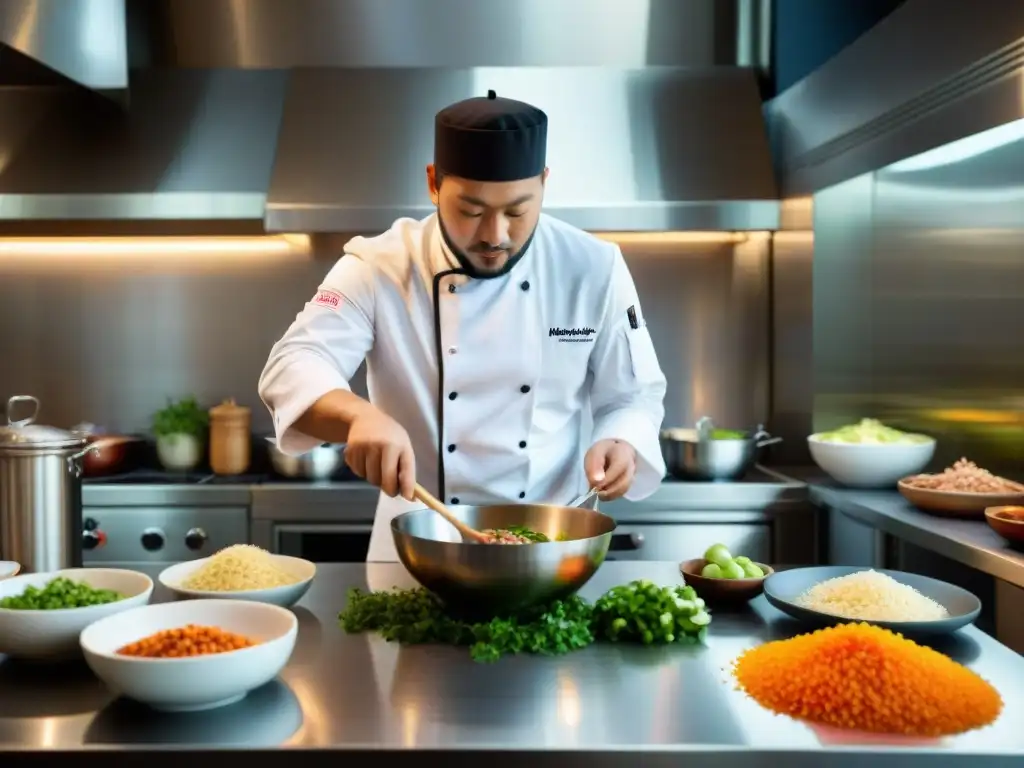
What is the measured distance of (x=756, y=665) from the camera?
1413 mm

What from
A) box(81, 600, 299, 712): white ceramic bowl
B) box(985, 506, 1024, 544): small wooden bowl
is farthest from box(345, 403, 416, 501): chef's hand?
box(985, 506, 1024, 544): small wooden bowl

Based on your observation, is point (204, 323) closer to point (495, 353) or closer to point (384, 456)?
point (495, 353)

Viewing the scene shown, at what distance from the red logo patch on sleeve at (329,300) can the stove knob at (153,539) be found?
162 centimetres

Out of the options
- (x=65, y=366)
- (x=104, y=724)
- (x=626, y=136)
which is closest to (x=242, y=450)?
(x=65, y=366)

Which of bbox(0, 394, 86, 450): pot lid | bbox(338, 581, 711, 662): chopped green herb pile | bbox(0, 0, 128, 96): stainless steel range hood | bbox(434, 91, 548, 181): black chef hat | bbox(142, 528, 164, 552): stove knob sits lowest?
bbox(142, 528, 164, 552): stove knob

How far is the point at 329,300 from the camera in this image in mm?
2252

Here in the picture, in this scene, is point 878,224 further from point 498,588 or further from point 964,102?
point 498,588

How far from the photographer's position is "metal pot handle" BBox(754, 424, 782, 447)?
12.0 feet

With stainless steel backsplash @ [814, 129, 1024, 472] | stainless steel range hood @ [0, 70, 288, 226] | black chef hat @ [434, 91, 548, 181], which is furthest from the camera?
stainless steel range hood @ [0, 70, 288, 226]

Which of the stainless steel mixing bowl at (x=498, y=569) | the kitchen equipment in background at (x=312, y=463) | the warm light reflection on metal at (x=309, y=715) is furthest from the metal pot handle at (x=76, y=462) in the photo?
the warm light reflection on metal at (x=309, y=715)

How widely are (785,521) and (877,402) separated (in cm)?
62

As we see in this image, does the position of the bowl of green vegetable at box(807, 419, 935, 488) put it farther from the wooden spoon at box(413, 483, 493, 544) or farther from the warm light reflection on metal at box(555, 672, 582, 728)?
the warm light reflection on metal at box(555, 672, 582, 728)

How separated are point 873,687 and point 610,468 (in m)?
0.78

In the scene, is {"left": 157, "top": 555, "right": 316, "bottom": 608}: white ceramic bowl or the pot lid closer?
{"left": 157, "top": 555, "right": 316, "bottom": 608}: white ceramic bowl
